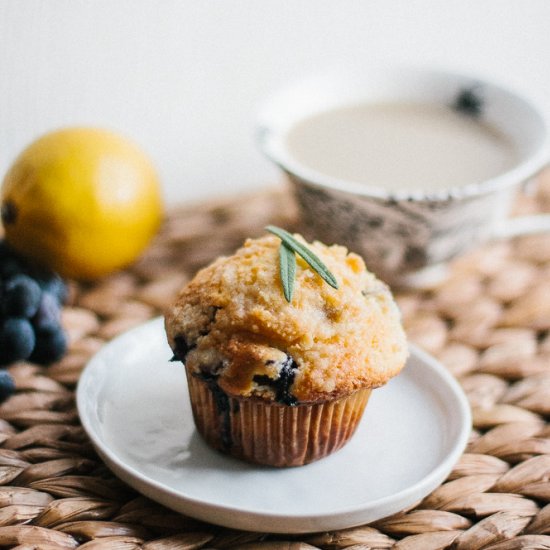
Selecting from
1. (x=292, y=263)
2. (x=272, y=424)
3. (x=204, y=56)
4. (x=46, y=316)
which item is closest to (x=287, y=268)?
(x=292, y=263)

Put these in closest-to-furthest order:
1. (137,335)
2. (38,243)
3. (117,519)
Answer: (117,519)
(137,335)
(38,243)

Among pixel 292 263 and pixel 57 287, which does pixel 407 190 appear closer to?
pixel 292 263

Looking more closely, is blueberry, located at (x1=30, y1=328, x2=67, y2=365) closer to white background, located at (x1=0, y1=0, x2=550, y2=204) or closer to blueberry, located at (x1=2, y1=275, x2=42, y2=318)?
blueberry, located at (x1=2, y1=275, x2=42, y2=318)

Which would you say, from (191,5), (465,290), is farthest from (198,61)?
(465,290)

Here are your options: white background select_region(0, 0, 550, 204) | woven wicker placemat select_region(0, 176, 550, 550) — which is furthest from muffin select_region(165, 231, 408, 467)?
white background select_region(0, 0, 550, 204)

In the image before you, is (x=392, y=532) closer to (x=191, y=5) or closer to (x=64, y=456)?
(x=64, y=456)

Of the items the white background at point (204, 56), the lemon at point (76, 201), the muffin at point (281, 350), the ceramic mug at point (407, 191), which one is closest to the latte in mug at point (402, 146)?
the ceramic mug at point (407, 191)
